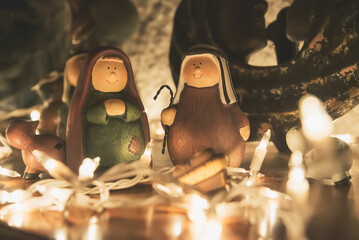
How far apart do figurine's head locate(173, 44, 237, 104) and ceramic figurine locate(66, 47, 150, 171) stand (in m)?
0.13

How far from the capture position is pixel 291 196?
630 mm

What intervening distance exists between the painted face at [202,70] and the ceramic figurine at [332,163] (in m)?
0.24

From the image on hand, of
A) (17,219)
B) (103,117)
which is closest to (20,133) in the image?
(103,117)

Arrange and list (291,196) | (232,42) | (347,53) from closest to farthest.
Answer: (291,196), (347,53), (232,42)

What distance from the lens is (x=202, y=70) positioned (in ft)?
2.52

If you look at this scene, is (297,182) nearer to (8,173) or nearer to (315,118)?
(315,118)

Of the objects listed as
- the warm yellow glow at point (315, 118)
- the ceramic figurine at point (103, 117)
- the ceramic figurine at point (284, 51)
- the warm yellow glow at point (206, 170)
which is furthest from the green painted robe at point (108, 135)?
the ceramic figurine at point (284, 51)

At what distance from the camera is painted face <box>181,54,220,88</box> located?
77 cm

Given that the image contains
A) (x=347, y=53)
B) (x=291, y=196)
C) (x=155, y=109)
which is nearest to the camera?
(x=291, y=196)

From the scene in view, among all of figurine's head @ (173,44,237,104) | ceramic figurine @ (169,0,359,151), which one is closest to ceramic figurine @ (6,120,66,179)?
figurine's head @ (173,44,237,104)

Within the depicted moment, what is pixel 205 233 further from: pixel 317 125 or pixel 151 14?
pixel 151 14

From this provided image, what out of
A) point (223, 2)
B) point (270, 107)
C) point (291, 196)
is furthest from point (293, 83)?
point (291, 196)

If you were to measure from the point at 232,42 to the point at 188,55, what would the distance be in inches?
17.4

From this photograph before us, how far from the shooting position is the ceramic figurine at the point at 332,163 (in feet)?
2.29
